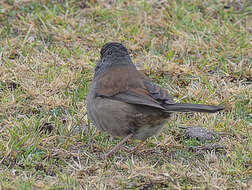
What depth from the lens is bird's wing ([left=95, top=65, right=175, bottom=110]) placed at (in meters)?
4.86

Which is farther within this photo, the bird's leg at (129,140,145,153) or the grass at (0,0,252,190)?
the bird's leg at (129,140,145,153)

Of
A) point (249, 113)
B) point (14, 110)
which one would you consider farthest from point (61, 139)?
point (249, 113)

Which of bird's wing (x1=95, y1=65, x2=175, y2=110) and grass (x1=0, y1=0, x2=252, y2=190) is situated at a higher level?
bird's wing (x1=95, y1=65, x2=175, y2=110)

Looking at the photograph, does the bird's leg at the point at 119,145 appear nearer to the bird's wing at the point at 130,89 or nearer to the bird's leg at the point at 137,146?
the bird's leg at the point at 137,146

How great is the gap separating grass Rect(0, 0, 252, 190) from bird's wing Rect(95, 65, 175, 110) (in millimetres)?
524

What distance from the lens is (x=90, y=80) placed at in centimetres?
669

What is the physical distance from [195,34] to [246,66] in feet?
3.23

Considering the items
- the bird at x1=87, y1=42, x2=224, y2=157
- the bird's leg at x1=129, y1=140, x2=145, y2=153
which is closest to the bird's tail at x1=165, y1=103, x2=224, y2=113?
the bird at x1=87, y1=42, x2=224, y2=157

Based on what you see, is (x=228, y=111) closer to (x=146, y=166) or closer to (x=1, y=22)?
(x=146, y=166)

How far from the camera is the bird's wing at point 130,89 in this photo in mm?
4863

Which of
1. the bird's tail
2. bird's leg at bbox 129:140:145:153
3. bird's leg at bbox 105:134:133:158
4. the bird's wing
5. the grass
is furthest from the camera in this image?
bird's leg at bbox 129:140:145:153

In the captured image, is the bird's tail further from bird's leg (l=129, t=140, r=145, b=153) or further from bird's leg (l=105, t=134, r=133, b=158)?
bird's leg (l=129, t=140, r=145, b=153)

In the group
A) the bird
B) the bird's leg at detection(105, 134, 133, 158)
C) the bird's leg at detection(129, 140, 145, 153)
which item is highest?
the bird

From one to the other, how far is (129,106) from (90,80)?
1815 millimetres
